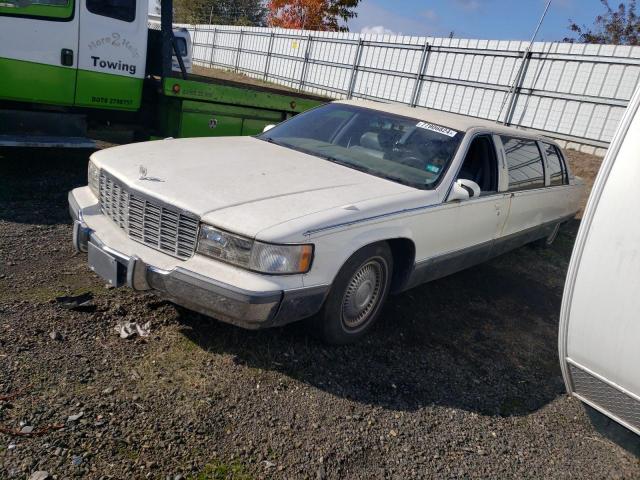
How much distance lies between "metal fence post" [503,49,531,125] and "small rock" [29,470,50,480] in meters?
12.9

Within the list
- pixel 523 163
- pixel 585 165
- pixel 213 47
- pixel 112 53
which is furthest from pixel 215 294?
pixel 213 47

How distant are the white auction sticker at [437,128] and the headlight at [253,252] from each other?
195 cm

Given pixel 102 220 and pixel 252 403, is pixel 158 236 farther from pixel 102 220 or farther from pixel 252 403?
pixel 252 403

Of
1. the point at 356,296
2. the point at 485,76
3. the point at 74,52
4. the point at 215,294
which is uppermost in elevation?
the point at 485,76

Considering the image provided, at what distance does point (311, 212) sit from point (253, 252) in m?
0.43

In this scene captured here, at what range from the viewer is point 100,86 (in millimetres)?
6480

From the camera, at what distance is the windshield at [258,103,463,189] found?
3.99m

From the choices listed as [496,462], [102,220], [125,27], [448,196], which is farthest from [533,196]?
[125,27]

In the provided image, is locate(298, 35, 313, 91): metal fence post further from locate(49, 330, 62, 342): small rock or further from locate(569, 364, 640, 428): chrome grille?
locate(569, 364, 640, 428): chrome grille

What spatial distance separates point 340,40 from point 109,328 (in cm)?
1662

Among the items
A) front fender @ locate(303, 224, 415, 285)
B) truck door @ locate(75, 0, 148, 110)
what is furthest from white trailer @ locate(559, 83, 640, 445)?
truck door @ locate(75, 0, 148, 110)

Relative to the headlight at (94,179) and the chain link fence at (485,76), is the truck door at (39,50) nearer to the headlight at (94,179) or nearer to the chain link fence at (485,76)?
the headlight at (94,179)

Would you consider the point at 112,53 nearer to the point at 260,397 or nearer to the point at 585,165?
the point at 260,397

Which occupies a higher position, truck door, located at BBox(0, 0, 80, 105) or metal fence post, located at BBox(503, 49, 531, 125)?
metal fence post, located at BBox(503, 49, 531, 125)
